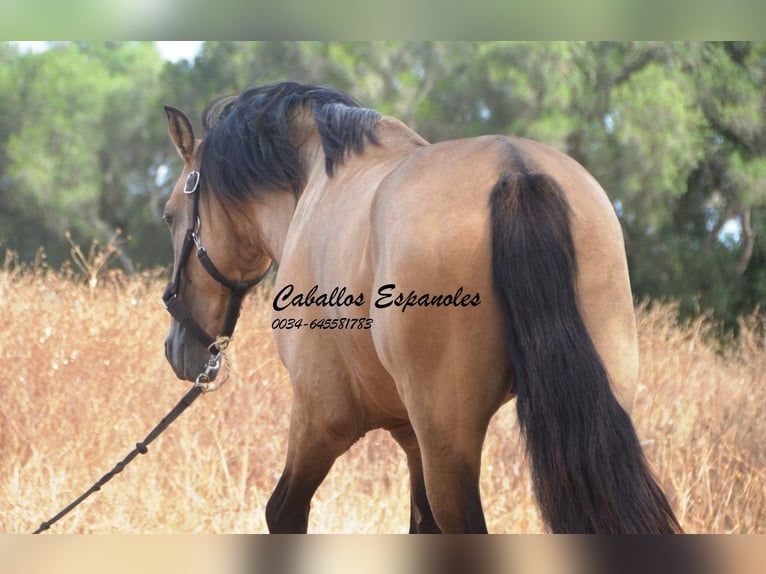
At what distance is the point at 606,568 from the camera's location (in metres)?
2.25

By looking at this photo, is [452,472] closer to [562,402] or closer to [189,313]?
[562,402]

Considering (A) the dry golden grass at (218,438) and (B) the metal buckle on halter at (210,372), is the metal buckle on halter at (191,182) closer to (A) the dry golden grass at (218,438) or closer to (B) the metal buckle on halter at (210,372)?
(B) the metal buckle on halter at (210,372)

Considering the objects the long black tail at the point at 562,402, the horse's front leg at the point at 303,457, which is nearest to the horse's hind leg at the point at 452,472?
the long black tail at the point at 562,402

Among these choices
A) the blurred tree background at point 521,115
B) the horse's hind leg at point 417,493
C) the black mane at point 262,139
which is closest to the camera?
the horse's hind leg at point 417,493

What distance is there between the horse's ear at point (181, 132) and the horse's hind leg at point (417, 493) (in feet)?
4.07

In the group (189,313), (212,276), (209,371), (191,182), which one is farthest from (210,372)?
(191,182)

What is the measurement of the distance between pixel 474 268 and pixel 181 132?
1530 mm

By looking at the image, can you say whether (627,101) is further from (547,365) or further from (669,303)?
(547,365)

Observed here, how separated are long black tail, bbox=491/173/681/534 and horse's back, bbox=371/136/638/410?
0.05 metres

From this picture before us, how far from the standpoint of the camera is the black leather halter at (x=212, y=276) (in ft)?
9.48

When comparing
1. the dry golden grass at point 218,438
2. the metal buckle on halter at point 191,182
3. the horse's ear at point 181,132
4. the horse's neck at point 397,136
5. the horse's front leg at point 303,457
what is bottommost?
the horse's front leg at point 303,457

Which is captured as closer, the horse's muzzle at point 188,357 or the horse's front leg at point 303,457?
the horse's front leg at point 303,457

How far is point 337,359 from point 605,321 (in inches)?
31.2

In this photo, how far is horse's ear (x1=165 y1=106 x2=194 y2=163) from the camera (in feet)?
9.52
